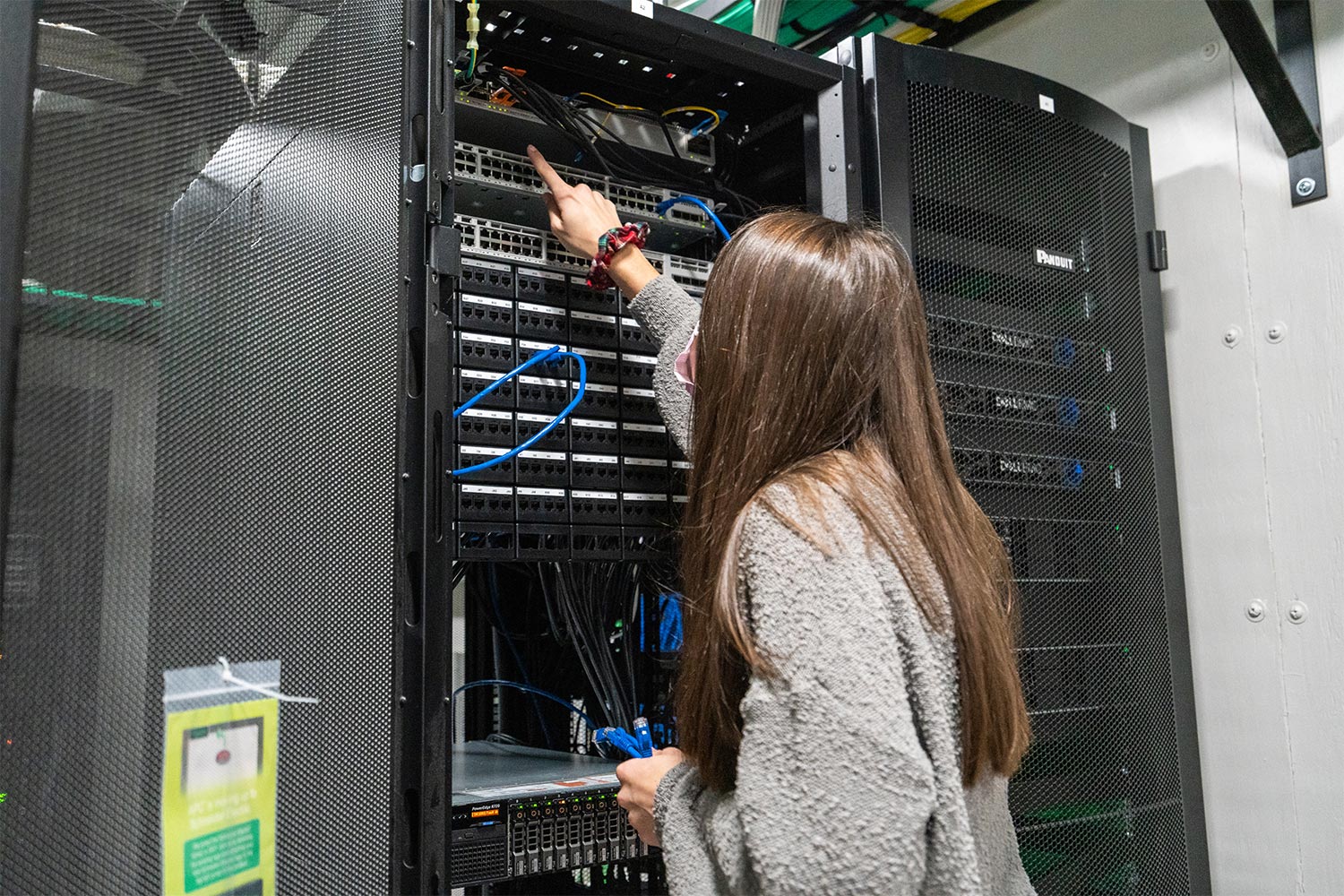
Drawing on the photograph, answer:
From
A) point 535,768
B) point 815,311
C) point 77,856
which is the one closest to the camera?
point 77,856

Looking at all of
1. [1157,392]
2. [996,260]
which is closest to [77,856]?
[996,260]

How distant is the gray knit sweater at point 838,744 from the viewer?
671 millimetres

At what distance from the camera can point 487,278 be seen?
1103 millimetres

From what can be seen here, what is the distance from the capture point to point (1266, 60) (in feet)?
4.59

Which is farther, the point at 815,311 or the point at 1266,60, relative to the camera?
the point at 1266,60

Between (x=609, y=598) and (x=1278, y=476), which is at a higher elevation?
(x=1278, y=476)

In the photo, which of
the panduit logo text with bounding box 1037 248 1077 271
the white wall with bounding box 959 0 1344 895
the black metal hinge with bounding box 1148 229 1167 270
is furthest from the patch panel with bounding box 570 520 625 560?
the white wall with bounding box 959 0 1344 895

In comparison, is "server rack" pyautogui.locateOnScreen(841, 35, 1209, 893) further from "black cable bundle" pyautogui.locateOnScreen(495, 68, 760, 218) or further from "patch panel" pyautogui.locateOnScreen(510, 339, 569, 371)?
"patch panel" pyautogui.locateOnScreen(510, 339, 569, 371)

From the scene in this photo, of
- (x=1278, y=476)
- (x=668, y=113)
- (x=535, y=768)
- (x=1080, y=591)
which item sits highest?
(x=668, y=113)

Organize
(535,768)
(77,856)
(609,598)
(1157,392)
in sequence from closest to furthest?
(77,856)
(535,768)
(609,598)
(1157,392)

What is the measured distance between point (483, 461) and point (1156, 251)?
1.03 m

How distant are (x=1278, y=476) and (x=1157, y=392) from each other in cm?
26

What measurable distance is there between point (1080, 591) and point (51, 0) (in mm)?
1197

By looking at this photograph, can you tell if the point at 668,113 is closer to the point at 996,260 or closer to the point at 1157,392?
the point at 996,260
